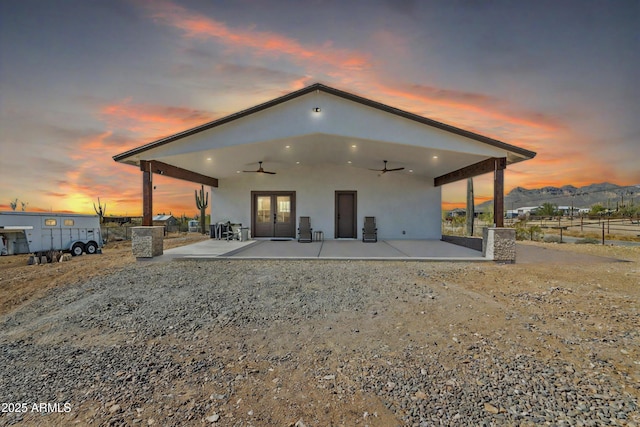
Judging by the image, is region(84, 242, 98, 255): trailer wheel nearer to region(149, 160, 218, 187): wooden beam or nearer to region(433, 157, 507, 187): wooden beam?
region(149, 160, 218, 187): wooden beam

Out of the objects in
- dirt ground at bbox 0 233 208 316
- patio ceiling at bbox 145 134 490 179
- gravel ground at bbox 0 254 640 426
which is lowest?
dirt ground at bbox 0 233 208 316

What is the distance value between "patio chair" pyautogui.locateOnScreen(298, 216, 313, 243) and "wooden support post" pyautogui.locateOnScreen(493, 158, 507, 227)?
629cm

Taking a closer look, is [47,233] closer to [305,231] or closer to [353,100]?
[305,231]

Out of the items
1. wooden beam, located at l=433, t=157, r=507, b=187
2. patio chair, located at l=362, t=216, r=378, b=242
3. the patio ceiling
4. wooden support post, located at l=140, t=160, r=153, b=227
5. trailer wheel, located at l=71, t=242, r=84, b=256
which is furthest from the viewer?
patio chair, located at l=362, t=216, r=378, b=242

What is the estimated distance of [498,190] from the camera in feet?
21.9

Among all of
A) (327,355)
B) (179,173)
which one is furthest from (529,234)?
(179,173)

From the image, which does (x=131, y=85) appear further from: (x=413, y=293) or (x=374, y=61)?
(x=413, y=293)

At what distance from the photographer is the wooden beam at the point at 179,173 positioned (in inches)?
291

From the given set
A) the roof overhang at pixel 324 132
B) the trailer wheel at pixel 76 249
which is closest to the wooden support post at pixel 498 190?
the roof overhang at pixel 324 132

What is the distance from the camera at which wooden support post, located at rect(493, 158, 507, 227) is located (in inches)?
261

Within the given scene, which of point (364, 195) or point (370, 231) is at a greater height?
point (364, 195)

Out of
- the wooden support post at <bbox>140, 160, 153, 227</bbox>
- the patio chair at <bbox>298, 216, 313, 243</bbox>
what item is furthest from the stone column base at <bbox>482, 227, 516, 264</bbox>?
the wooden support post at <bbox>140, 160, 153, 227</bbox>

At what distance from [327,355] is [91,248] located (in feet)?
41.5

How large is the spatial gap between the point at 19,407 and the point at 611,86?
15.9m
